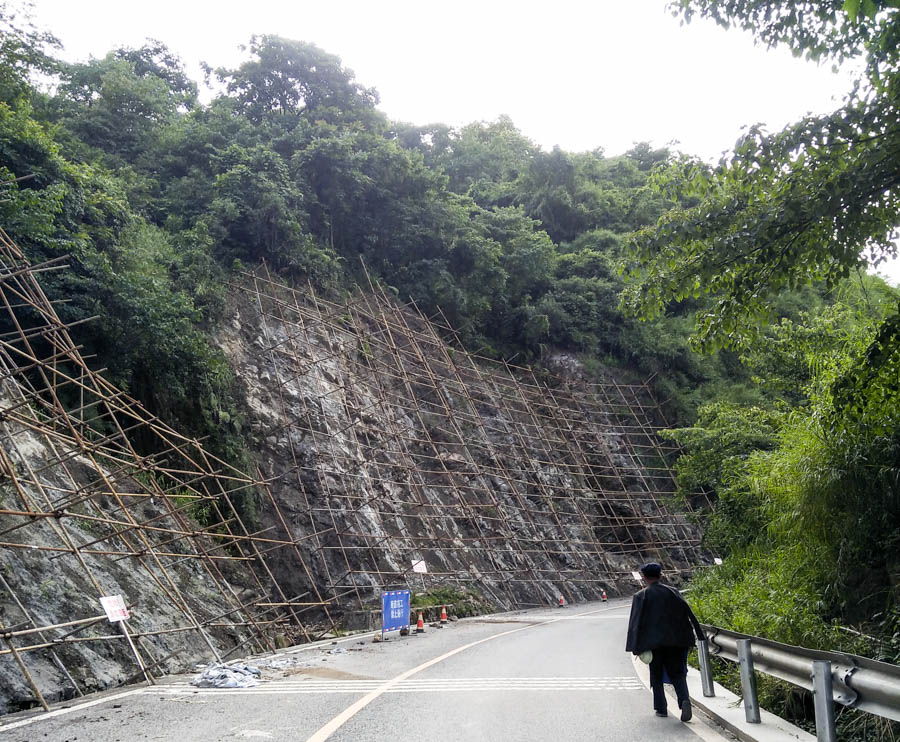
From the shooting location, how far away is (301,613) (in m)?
15.7

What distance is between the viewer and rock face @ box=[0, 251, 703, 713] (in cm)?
931

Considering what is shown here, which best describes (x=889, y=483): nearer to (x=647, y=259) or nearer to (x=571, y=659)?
(x=647, y=259)

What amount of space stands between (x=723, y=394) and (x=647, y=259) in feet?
85.4

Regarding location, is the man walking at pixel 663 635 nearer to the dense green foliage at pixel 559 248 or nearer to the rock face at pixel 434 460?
the dense green foliage at pixel 559 248

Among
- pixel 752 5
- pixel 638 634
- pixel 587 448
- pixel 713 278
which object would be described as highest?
pixel 752 5

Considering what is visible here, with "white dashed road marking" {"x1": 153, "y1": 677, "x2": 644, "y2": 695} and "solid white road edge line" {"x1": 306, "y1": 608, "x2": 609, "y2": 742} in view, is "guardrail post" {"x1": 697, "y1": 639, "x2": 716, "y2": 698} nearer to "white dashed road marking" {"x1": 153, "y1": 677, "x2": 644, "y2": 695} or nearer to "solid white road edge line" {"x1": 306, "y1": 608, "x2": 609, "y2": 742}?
"white dashed road marking" {"x1": 153, "y1": 677, "x2": 644, "y2": 695}

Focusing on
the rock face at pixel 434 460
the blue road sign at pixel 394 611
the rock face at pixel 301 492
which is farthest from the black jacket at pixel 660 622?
the rock face at pixel 434 460

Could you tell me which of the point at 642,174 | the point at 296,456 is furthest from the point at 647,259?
the point at 642,174

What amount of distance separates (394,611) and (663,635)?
9801mm

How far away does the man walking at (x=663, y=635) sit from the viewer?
214 inches

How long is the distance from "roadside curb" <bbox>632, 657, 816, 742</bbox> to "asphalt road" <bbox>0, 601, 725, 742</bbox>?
0.17 metres

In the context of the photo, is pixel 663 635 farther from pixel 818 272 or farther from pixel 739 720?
pixel 818 272

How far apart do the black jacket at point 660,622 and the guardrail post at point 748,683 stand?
17.4 inches

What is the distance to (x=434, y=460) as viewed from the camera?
23.6m
